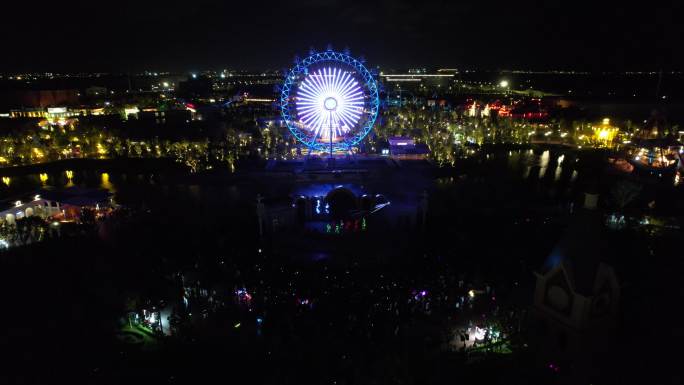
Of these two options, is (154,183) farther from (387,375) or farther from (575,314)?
(575,314)

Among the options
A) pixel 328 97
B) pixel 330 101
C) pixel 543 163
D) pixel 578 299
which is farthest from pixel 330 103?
pixel 578 299

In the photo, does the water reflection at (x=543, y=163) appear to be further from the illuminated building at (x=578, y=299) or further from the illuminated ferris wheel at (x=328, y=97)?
the illuminated building at (x=578, y=299)

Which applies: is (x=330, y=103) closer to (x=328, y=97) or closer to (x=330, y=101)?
(x=330, y=101)

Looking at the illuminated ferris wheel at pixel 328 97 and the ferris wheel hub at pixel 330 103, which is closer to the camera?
the illuminated ferris wheel at pixel 328 97

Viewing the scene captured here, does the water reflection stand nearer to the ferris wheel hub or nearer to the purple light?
the purple light

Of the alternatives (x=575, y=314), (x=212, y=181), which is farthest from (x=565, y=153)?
(x=575, y=314)

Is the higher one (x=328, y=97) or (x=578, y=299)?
(x=328, y=97)

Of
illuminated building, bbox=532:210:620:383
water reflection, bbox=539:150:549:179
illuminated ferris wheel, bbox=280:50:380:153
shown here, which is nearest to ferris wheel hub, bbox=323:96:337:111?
illuminated ferris wheel, bbox=280:50:380:153

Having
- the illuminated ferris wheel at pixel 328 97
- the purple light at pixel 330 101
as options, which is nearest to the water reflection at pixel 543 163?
the illuminated ferris wheel at pixel 328 97
